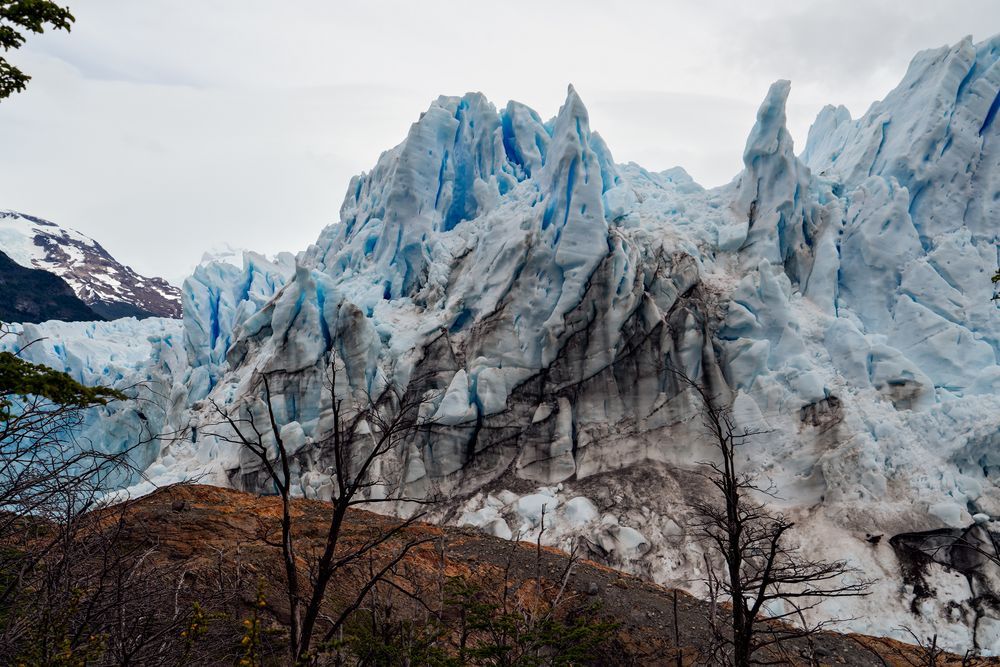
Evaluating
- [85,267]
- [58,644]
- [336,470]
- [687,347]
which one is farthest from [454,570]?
[85,267]

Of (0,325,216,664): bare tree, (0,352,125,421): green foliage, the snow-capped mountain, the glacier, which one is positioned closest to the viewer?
(0,325,216,664): bare tree

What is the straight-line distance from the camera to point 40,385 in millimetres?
4840

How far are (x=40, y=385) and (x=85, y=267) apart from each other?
90.2m

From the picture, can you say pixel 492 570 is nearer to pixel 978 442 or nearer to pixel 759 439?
pixel 759 439

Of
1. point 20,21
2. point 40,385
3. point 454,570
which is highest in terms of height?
point 20,21

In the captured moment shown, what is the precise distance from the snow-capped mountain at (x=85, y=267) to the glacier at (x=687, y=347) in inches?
2041

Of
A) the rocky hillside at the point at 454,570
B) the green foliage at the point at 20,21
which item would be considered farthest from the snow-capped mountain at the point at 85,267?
the green foliage at the point at 20,21

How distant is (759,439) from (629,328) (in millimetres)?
5961

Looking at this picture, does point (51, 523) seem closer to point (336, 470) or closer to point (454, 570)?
point (336, 470)

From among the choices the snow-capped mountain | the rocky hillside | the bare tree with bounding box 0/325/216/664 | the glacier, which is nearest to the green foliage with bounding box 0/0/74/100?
the bare tree with bounding box 0/325/216/664

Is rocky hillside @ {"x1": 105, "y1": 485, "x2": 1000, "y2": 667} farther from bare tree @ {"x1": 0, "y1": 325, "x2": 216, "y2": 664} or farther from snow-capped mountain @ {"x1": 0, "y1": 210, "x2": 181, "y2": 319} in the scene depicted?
snow-capped mountain @ {"x1": 0, "y1": 210, "x2": 181, "y2": 319}

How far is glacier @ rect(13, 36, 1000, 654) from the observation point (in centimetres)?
1939

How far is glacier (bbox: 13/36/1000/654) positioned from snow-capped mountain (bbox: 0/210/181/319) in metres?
51.8

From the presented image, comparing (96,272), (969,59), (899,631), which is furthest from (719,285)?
(96,272)
